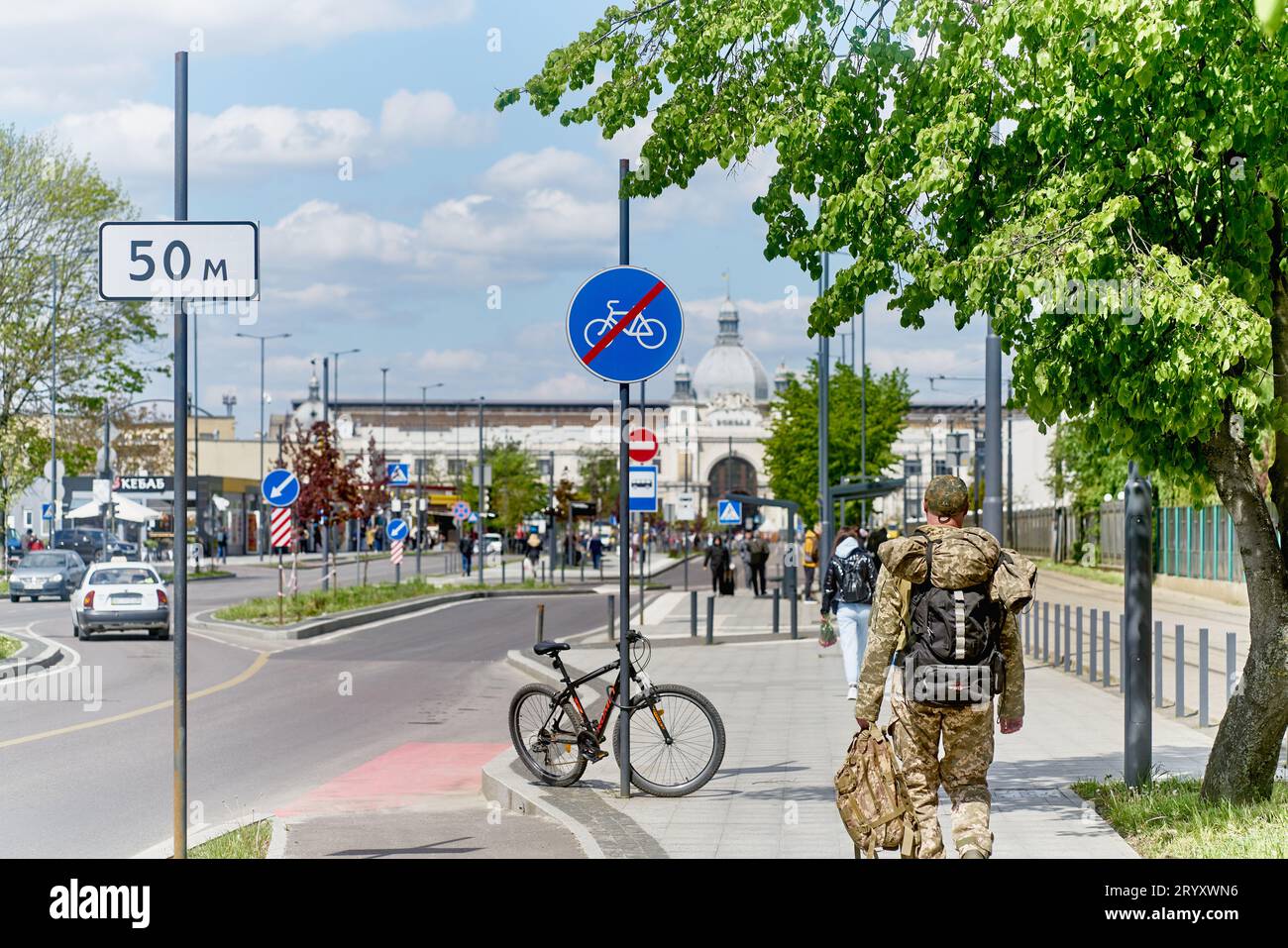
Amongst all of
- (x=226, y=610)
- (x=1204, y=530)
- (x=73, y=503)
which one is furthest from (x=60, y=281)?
(x=73, y=503)

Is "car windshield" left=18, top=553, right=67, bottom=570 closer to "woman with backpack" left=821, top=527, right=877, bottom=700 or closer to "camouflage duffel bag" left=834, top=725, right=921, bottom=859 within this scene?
"woman with backpack" left=821, top=527, right=877, bottom=700

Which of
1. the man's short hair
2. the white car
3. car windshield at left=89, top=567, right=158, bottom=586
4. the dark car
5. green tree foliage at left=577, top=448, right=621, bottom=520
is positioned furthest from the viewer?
green tree foliage at left=577, top=448, right=621, bottom=520

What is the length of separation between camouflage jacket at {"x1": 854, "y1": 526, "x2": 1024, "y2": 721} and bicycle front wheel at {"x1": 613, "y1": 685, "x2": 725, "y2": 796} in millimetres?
3792

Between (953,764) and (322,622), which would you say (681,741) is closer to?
(953,764)

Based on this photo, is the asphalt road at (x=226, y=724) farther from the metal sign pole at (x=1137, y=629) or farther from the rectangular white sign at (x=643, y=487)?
the metal sign pole at (x=1137, y=629)

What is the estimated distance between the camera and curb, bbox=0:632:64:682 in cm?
2122

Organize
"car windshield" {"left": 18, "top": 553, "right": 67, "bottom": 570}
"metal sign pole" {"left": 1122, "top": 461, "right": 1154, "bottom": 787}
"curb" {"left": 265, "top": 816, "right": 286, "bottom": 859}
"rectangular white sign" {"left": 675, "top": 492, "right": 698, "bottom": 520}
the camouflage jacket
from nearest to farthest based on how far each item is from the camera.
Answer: the camouflage jacket < "curb" {"left": 265, "top": 816, "right": 286, "bottom": 859} < "metal sign pole" {"left": 1122, "top": 461, "right": 1154, "bottom": 787} < "rectangular white sign" {"left": 675, "top": 492, "right": 698, "bottom": 520} < "car windshield" {"left": 18, "top": 553, "right": 67, "bottom": 570}

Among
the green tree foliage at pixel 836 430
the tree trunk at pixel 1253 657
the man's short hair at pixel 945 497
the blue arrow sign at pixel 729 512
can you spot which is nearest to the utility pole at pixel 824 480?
the blue arrow sign at pixel 729 512

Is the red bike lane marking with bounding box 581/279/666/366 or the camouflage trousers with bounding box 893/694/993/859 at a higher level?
the red bike lane marking with bounding box 581/279/666/366

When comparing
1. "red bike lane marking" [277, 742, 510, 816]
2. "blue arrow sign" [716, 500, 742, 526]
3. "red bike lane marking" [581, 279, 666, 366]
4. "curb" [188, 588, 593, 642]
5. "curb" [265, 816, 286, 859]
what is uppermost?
"red bike lane marking" [581, 279, 666, 366]

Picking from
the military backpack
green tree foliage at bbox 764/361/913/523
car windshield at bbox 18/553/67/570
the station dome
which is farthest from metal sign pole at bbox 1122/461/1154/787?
the station dome

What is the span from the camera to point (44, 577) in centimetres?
4344

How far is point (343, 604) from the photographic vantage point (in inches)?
1384

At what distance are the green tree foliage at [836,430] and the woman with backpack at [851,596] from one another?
36113 millimetres
